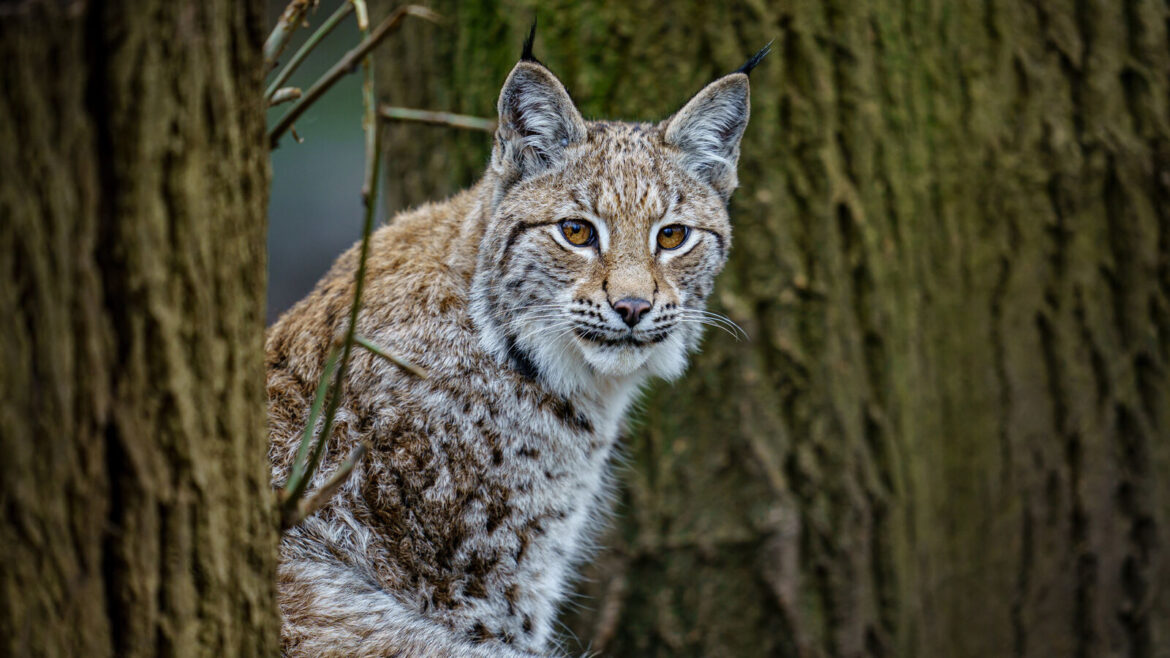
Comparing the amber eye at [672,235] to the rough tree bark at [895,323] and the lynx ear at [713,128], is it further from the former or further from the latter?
the rough tree bark at [895,323]

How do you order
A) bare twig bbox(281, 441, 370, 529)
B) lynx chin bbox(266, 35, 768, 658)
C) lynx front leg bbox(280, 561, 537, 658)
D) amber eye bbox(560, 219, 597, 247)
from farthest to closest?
amber eye bbox(560, 219, 597, 247), lynx chin bbox(266, 35, 768, 658), lynx front leg bbox(280, 561, 537, 658), bare twig bbox(281, 441, 370, 529)

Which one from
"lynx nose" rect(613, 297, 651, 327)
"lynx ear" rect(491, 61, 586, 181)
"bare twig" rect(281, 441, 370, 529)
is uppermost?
"lynx ear" rect(491, 61, 586, 181)

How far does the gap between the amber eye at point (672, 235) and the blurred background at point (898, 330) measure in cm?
117

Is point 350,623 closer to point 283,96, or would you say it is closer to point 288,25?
point 283,96

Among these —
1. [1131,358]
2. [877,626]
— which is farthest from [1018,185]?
[877,626]

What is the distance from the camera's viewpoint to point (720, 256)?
380cm

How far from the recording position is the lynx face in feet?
11.2

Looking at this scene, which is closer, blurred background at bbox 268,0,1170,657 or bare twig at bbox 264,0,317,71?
A: bare twig at bbox 264,0,317,71

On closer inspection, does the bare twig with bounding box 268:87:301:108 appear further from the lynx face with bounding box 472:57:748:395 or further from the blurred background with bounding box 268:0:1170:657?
the blurred background with bounding box 268:0:1170:657

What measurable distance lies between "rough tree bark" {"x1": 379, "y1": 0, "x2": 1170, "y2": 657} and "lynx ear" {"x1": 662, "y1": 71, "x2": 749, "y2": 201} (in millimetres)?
905

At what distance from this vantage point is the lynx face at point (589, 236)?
3414mm

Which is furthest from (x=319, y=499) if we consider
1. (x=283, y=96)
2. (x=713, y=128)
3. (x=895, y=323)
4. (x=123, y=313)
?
(x=895, y=323)

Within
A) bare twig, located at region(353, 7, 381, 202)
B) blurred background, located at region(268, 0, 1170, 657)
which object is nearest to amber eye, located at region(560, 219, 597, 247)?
bare twig, located at region(353, 7, 381, 202)

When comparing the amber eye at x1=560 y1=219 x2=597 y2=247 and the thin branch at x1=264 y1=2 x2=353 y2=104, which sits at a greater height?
the thin branch at x1=264 y1=2 x2=353 y2=104
